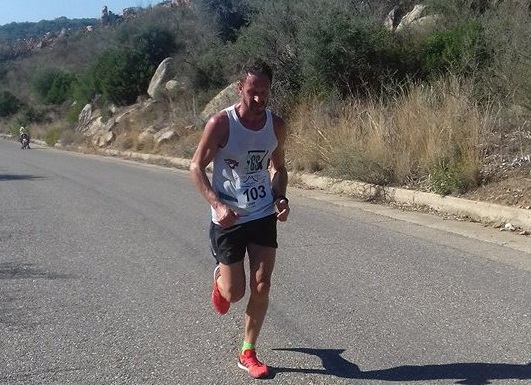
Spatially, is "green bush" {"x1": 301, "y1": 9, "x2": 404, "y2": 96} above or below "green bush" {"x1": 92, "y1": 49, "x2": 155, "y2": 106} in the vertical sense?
above

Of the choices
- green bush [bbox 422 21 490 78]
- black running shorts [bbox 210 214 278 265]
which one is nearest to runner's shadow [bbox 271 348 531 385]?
black running shorts [bbox 210 214 278 265]

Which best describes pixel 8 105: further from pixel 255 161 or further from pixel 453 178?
pixel 255 161

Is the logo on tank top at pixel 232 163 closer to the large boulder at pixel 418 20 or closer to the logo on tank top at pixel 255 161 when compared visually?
the logo on tank top at pixel 255 161

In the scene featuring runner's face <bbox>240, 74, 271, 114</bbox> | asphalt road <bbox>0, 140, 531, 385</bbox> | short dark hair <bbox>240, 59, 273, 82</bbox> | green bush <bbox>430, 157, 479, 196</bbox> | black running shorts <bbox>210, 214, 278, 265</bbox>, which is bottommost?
asphalt road <bbox>0, 140, 531, 385</bbox>

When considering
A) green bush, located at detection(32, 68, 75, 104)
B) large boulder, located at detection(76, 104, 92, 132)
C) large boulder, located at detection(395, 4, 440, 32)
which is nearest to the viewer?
large boulder, located at detection(395, 4, 440, 32)

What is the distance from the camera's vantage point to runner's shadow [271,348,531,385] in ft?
16.2

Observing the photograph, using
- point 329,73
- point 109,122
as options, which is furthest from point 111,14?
point 329,73

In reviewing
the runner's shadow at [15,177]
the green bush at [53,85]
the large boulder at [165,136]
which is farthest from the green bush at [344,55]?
the green bush at [53,85]

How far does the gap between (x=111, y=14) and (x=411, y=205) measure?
13412cm

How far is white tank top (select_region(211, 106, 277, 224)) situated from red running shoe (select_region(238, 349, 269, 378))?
87cm

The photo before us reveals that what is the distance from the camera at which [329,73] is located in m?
19.1

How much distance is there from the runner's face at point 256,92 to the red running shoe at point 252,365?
152 cm

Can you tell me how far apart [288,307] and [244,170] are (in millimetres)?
1967

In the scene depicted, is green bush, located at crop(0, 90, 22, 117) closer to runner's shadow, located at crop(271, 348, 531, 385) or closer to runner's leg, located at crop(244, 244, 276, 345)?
runner's leg, located at crop(244, 244, 276, 345)
